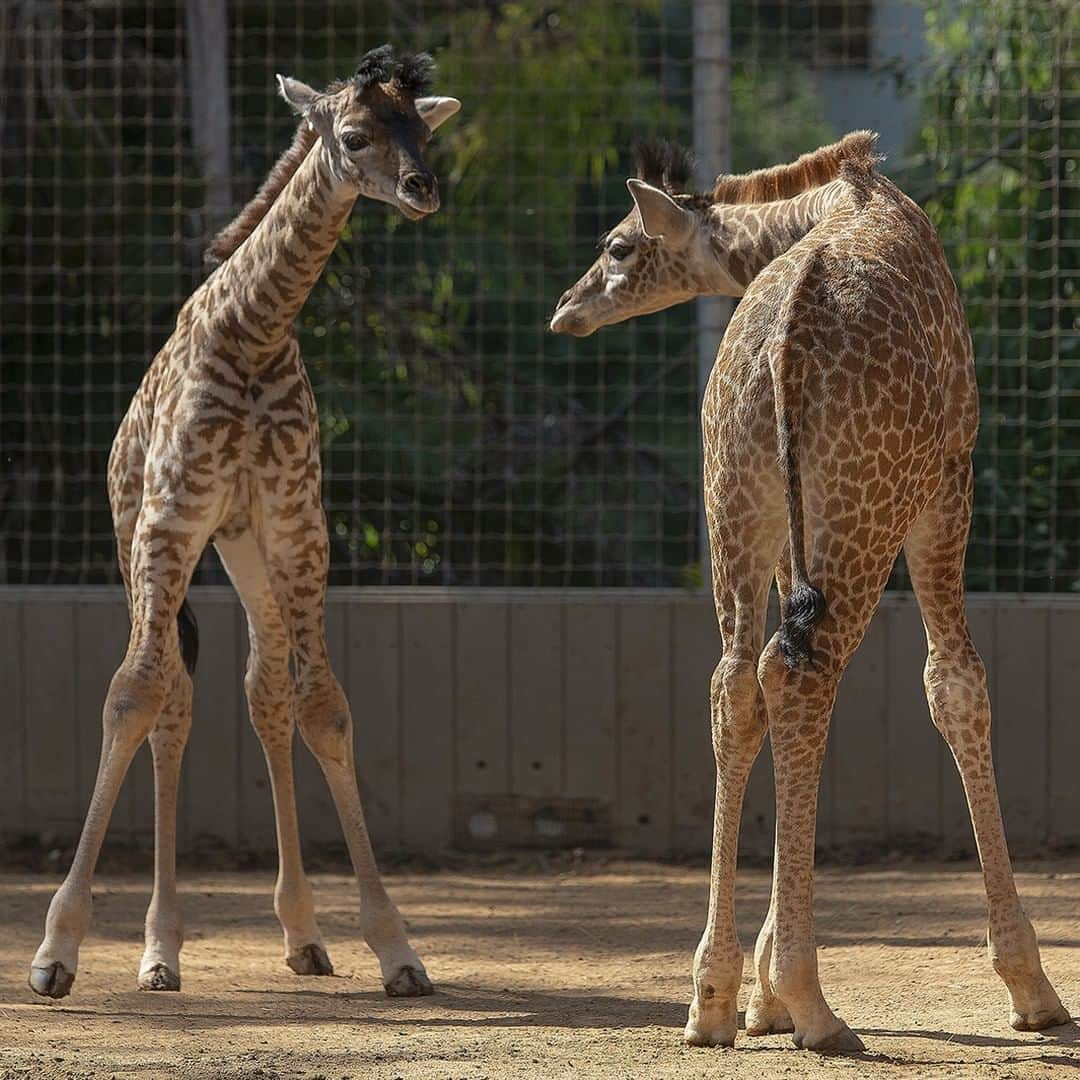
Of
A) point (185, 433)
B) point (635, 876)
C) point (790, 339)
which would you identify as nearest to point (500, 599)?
point (635, 876)

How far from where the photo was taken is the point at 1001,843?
15.5 ft

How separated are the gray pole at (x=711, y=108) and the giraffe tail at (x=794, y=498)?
3.92 metres

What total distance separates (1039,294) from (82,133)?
15.8 feet

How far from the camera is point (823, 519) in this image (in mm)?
4320

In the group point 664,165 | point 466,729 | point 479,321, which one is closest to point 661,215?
point 664,165

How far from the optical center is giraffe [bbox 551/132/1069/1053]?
4301 mm

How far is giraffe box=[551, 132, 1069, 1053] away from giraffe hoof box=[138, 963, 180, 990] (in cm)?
191

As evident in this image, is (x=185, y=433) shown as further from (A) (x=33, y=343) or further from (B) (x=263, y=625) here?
(A) (x=33, y=343)

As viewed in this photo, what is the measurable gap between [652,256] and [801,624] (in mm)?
1694

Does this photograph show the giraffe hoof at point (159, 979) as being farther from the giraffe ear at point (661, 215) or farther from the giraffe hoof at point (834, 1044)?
the giraffe ear at point (661, 215)

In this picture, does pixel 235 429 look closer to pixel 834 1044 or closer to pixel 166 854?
pixel 166 854

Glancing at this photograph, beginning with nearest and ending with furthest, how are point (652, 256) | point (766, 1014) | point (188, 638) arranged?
point (766, 1014) → point (652, 256) → point (188, 638)

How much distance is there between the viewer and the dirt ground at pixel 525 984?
14.7ft

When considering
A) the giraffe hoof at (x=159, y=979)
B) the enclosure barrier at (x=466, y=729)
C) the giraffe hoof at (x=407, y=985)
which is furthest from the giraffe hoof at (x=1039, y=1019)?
the enclosure barrier at (x=466, y=729)
